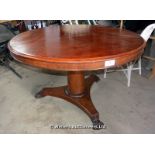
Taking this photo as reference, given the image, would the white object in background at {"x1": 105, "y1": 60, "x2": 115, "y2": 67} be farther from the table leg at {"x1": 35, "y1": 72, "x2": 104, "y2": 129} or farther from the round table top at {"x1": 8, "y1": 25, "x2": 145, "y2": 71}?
the table leg at {"x1": 35, "y1": 72, "x2": 104, "y2": 129}

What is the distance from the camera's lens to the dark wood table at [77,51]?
1384 millimetres

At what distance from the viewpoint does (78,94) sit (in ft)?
7.32

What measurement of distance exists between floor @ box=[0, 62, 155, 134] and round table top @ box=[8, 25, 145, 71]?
0.76 meters

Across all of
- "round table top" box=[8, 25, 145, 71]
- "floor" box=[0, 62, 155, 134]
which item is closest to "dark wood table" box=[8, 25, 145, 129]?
"round table top" box=[8, 25, 145, 71]

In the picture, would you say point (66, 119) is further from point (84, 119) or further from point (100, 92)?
point (100, 92)

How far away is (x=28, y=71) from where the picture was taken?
312 cm

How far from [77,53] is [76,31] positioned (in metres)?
0.77

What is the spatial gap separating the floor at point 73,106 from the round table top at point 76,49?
760 millimetres

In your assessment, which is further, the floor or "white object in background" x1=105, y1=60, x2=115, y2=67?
the floor

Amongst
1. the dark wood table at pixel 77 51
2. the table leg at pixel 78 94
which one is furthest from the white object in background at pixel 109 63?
the table leg at pixel 78 94

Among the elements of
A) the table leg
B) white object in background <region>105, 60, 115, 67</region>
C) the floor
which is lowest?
the floor

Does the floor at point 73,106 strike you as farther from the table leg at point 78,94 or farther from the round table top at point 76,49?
the round table top at point 76,49

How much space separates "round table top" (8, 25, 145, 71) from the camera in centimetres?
138

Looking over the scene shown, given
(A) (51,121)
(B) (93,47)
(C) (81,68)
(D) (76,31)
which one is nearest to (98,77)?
(D) (76,31)
